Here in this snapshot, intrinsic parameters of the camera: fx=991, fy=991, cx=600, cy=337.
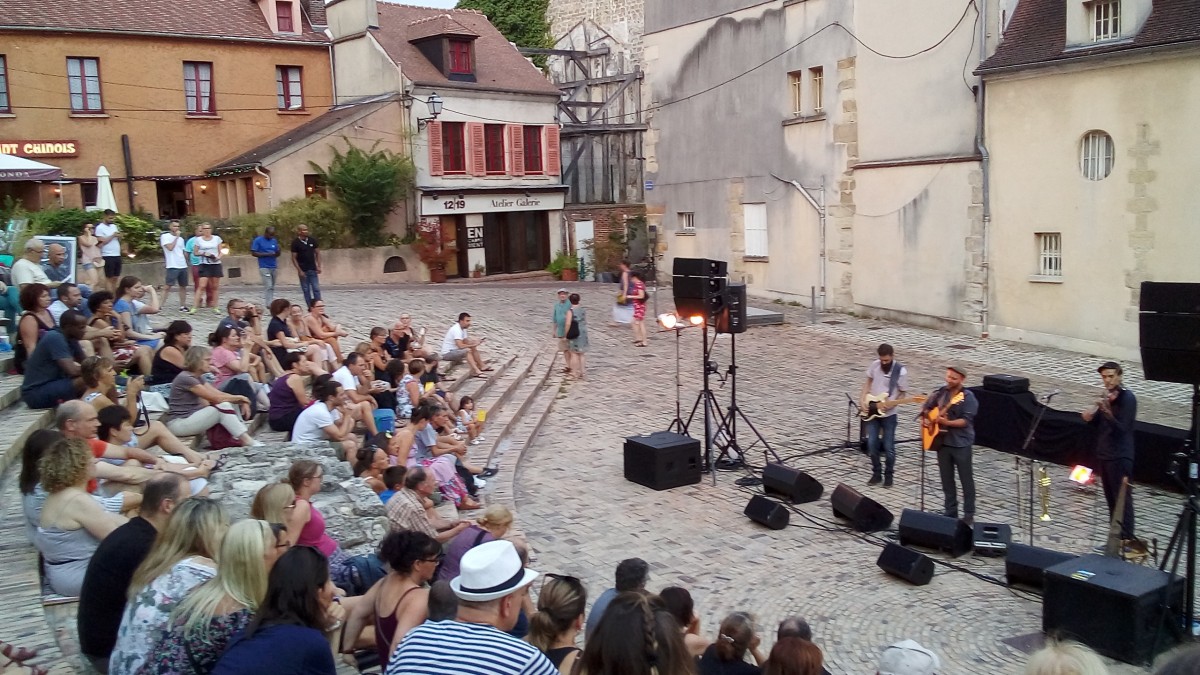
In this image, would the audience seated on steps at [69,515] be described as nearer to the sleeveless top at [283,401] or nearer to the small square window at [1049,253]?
the sleeveless top at [283,401]

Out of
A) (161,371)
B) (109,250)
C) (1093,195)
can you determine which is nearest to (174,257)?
(109,250)

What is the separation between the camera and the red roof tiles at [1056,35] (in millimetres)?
16453

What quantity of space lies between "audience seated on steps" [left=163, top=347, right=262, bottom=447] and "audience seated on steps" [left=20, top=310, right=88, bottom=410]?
905mm

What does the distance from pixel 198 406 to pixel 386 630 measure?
529 cm

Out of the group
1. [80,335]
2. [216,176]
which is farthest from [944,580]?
[216,176]

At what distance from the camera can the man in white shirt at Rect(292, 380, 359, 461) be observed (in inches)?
390

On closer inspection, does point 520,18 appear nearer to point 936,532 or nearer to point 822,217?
point 822,217

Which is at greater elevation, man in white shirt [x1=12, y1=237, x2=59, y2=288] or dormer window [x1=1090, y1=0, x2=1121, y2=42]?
dormer window [x1=1090, y1=0, x2=1121, y2=42]

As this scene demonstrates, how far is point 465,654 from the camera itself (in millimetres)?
3688

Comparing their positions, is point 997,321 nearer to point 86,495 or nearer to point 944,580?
point 944,580

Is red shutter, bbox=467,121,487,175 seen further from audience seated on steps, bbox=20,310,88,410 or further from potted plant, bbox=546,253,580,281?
audience seated on steps, bbox=20,310,88,410

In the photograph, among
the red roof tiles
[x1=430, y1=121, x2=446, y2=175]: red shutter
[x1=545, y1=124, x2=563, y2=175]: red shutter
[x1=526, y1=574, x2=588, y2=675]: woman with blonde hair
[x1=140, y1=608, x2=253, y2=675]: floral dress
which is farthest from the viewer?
[x1=545, y1=124, x2=563, y2=175]: red shutter

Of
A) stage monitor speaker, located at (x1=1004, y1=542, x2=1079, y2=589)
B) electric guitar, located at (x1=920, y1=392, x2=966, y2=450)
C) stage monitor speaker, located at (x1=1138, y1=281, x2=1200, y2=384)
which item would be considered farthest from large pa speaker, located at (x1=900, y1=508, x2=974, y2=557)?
stage monitor speaker, located at (x1=1138, y1=281, x2=1200, y2=384)

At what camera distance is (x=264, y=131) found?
98.5 feet
